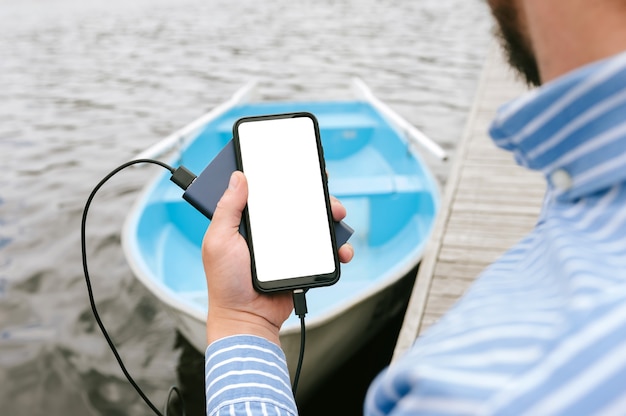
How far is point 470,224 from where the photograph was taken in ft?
11.8

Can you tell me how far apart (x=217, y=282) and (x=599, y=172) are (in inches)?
28.3

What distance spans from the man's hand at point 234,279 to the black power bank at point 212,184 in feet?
0.19

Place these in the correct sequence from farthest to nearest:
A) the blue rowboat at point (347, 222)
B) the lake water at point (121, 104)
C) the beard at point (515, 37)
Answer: the lake water at point (121, 104), the blue rowboat at point (347, 222), the beard at point (515, 37)

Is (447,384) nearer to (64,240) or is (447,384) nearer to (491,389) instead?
(491,389)

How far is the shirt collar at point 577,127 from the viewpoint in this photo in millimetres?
400

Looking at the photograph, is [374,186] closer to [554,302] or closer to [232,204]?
[232,204]

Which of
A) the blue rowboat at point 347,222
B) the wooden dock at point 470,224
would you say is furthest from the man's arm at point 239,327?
the wooden dock at point 470,224

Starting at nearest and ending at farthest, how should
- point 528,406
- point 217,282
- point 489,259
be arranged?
point 528,406 → point 217,282 → point 489,259

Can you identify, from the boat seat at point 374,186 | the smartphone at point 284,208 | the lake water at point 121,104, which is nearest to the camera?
the smartphone at point 284,208

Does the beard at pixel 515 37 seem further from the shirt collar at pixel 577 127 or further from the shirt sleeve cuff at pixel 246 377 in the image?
the shirt sleeve cuff at pixel 246 377

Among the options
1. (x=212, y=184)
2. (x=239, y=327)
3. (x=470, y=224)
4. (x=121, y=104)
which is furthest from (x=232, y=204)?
(x=121, y=104)

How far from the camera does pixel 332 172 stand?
208 inches

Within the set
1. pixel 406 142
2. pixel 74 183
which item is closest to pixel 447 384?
pixel 406 142

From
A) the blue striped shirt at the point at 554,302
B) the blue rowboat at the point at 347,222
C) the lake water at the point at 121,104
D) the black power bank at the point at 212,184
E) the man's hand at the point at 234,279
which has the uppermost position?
the blue striped shirt at the point at 554,302
